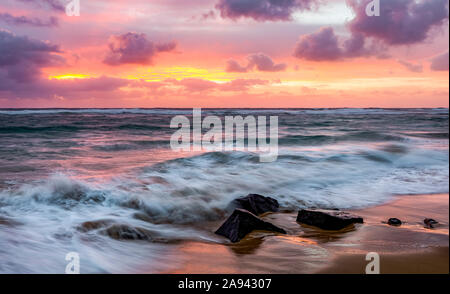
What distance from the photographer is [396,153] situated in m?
11.8

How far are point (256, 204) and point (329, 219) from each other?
4.53ft

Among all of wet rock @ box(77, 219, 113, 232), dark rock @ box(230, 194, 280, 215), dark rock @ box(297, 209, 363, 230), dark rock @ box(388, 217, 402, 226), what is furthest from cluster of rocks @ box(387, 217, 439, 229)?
wet rock @ box(77, 219, 113, 232)

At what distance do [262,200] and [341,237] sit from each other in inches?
68.0

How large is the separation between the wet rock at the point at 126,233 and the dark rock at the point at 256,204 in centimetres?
170

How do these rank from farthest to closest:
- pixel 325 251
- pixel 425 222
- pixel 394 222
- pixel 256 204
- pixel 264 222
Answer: pixel 256 204 < pixel 394 222 < pixel 425 222 < pixel 264 222 < pixel 325 251

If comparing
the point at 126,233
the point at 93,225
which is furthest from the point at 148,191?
the point at 126,233

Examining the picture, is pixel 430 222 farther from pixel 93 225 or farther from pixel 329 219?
pixel 93 225

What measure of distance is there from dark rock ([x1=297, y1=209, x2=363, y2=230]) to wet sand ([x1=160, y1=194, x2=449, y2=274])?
9 centimetres

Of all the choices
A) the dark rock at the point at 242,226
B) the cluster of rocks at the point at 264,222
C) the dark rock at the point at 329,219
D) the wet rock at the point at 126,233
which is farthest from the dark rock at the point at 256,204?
the wet rock at the point at 126,233

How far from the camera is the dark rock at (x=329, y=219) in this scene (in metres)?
4.54

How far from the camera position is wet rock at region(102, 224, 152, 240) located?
4422mm

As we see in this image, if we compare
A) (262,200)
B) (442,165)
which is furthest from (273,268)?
(442,165)

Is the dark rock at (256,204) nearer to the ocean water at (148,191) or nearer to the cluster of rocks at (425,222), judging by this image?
the ocean water at (148,191)

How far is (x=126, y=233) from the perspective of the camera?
4527mm
